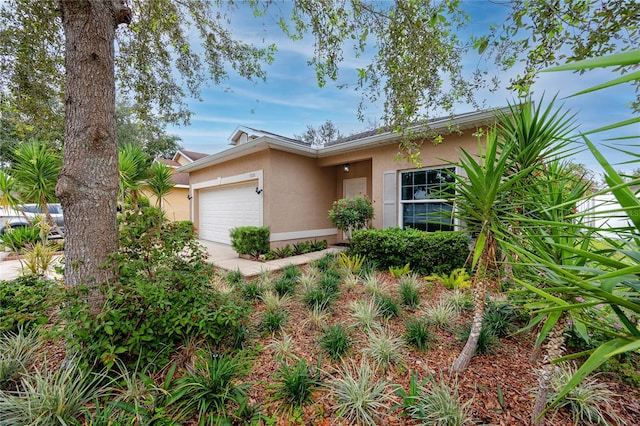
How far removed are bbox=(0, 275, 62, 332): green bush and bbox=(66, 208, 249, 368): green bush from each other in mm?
447

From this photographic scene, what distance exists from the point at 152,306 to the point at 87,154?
1.62m

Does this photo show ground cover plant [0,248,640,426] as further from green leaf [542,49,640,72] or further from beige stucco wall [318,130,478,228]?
beige stucco wall [318,130,478,228]

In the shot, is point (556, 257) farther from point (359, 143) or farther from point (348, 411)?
point (359, 143)

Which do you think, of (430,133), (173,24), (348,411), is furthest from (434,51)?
(348,411)

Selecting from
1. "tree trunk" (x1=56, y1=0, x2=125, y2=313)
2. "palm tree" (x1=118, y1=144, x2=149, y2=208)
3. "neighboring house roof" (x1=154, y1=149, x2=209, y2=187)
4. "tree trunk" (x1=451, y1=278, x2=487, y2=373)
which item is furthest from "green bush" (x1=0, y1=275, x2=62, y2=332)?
"neighboring house roof" (x1=154, y1=149, x2=209, y2=187)

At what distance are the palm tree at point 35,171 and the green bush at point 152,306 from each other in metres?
4.11

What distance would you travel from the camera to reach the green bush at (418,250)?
557 centimetres

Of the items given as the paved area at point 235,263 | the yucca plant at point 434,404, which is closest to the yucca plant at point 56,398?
the yucca plant at point 434,404

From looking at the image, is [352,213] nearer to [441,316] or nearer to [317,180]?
[317,180]

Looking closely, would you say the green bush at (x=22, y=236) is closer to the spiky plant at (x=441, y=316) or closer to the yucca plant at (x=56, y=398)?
the yucca plant at (x=56, y=398)

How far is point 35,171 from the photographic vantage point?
5102mm

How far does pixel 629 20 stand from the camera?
2.66m

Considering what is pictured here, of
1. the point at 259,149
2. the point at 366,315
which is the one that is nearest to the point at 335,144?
the point at 259,149

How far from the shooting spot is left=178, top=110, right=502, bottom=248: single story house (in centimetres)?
695
